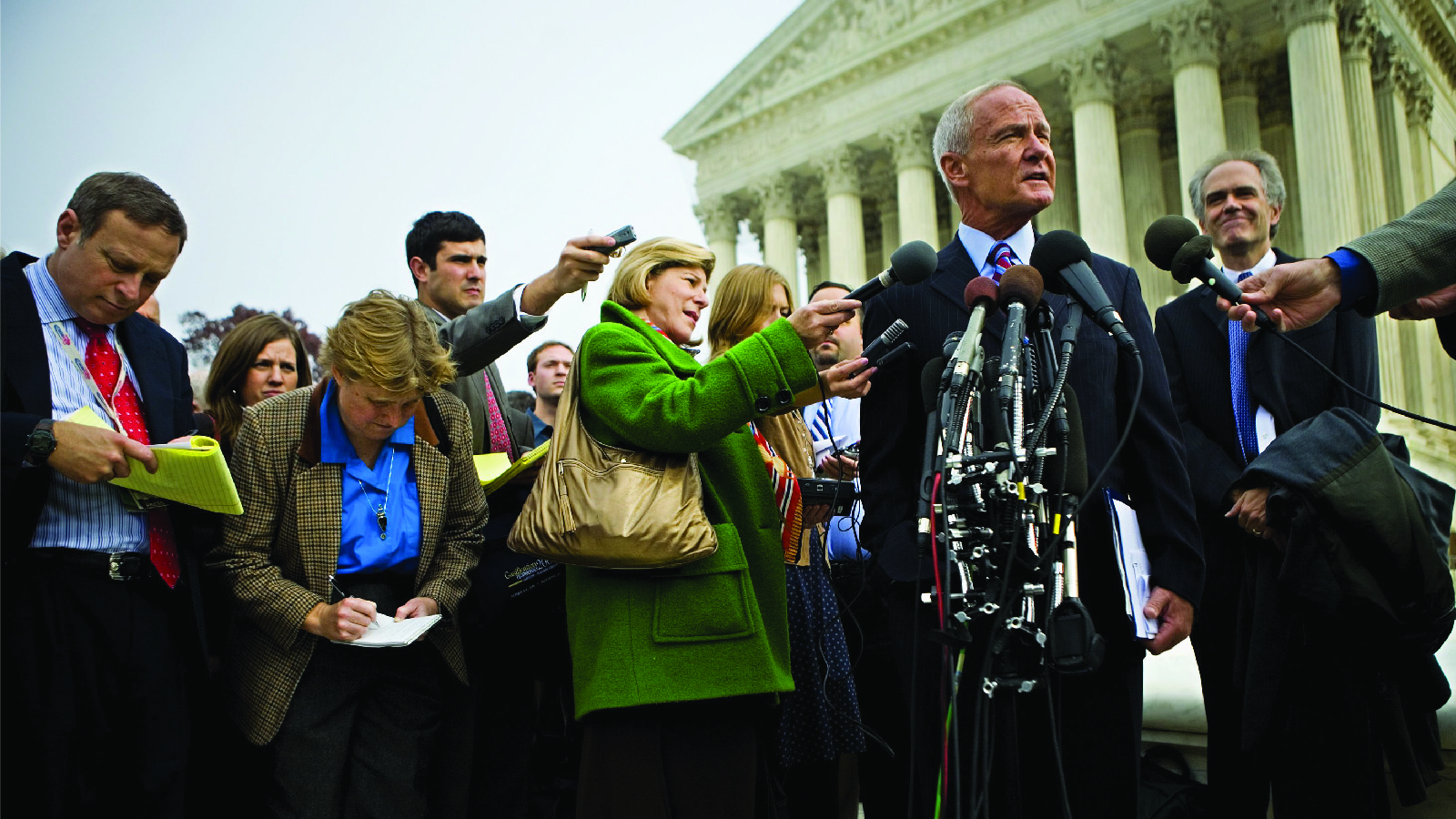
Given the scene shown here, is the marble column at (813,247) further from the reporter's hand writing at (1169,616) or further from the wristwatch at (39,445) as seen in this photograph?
the wristwatch at (39,445)

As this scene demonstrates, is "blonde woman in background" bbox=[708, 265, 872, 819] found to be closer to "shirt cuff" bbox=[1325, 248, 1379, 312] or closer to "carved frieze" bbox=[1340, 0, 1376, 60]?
"shirt cuff" bbox=[1325, 248, 1379, 312]

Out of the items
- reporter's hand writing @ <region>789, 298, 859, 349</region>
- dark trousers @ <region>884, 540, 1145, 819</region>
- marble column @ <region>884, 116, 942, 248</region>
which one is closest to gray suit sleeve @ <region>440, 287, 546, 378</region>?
reporter's hand writing @ <region>789, 298, 859, 349</region>

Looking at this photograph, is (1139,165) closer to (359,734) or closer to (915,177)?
(915,177)

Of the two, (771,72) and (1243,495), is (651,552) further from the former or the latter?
(771,72)

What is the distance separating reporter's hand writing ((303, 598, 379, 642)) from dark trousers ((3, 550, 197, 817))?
46cm

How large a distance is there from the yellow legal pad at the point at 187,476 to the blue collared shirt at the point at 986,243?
219cm

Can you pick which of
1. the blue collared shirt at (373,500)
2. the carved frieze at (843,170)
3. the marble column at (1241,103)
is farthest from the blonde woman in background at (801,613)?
the carved frieze at (843,170)

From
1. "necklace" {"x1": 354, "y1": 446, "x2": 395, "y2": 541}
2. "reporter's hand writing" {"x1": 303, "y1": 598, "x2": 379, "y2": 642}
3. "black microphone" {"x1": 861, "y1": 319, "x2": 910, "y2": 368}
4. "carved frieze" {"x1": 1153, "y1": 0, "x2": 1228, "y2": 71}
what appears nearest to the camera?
"black microphone" {"x1": 861, "y1": 319, "x2": 910, "y2": 368}

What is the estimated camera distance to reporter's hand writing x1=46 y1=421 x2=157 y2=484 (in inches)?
103

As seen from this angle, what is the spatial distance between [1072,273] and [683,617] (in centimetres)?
136

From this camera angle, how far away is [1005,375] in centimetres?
204

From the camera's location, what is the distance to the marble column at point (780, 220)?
27.1 metres

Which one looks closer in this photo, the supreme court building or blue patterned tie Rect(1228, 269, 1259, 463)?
blue patterned tie Rect(1228, 269, 1259, 463)

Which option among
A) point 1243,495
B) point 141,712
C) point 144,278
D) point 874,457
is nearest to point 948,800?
point 874,457
